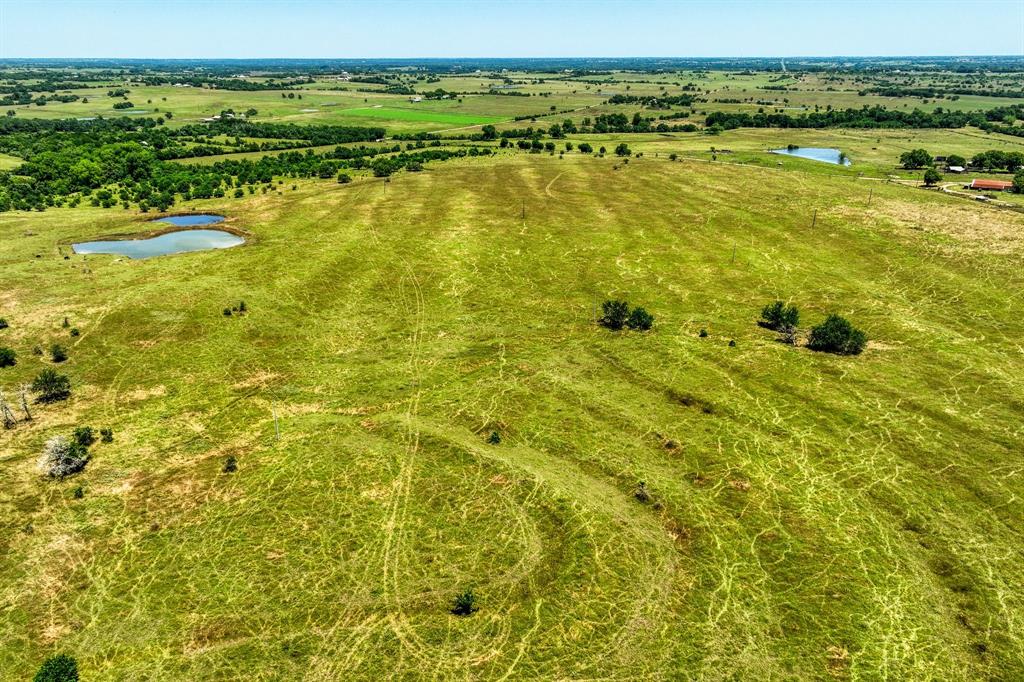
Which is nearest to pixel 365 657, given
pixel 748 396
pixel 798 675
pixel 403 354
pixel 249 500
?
pixel 249 500

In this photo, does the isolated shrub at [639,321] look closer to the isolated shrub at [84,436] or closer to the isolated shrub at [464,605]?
the isolated shrub at [464,605]

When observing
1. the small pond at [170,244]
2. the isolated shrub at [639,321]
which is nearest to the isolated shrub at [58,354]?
the small pond at [170,244]

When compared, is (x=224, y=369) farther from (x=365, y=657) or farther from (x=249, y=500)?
(x=365, y=657)

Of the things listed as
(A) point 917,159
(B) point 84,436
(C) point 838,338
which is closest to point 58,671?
(B) point 84,436

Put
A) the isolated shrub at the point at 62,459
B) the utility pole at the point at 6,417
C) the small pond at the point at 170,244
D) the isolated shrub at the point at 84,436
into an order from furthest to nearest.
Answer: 1. the small pond at the point at 170,244
2. the utility pole at the point at 6,417
3. the isolated shrub at the point at 84,436
4. the isolated shrub at the point at 62,459

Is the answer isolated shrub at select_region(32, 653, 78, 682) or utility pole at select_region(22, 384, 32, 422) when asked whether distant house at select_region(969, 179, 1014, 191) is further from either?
utility pole at select_region(22, 384, 32, 422)

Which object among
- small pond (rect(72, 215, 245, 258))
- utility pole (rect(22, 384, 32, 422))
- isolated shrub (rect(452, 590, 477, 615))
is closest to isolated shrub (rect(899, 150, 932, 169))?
small pond (rect(72, 215, 245, 258))

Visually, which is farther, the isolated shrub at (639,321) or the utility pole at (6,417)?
the isolated shrub at (639,321)
